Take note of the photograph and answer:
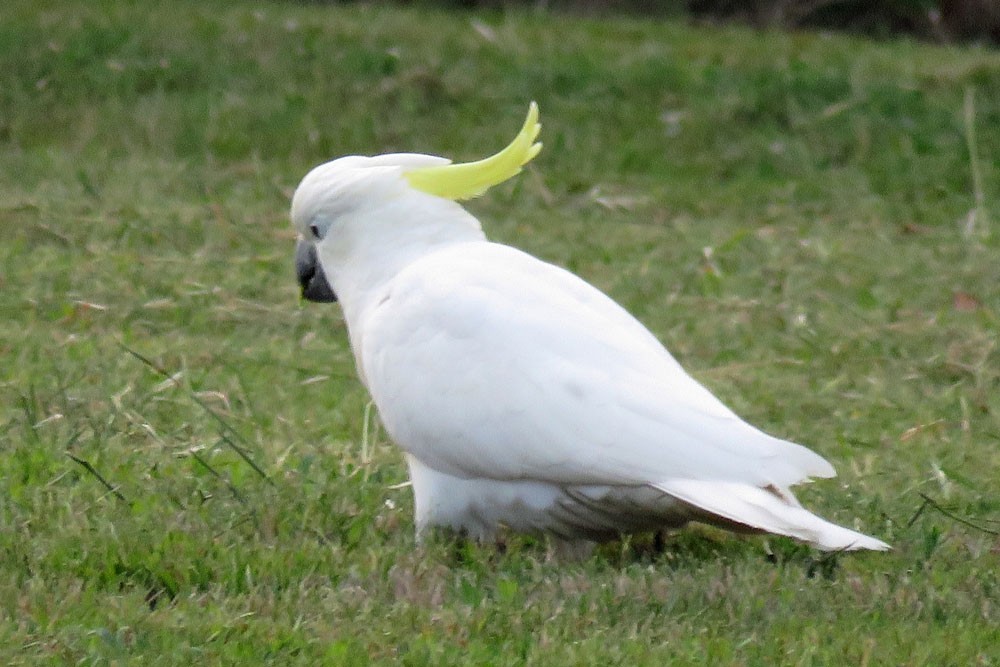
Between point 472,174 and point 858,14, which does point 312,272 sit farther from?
point 858,14

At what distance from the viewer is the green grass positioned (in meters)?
2.49

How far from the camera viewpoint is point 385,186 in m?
3.14

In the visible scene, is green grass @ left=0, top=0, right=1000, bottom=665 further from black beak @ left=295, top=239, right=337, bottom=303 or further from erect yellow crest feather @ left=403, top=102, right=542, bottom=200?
erect yellow crest feather @ left=403, top=102, right=542, bottom=200

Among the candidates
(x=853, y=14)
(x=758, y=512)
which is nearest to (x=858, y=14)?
(x=853, y=14)

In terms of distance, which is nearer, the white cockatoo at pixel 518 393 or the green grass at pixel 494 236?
the green grass at pixel 494 236

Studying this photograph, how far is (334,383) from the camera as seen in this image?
421cm

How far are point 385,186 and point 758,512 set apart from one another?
1.05 metres

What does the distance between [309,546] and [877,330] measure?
2.60 metres

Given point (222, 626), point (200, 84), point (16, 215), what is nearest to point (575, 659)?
point (222, 626)

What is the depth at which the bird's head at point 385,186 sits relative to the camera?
10.2ft

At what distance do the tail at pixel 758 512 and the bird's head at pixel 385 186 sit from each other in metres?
0.81

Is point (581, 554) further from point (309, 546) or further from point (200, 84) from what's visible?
point (200, 84)

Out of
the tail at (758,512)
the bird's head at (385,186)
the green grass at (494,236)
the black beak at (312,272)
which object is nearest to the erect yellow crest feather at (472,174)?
the bird's head at (385,186)

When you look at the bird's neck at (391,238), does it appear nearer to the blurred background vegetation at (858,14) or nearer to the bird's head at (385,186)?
the bird's head at (385,186)
